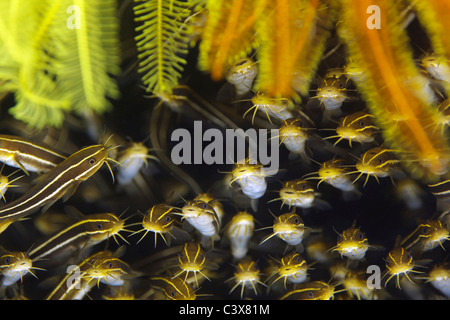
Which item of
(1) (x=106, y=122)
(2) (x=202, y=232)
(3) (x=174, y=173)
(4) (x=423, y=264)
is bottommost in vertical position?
(4) (x=423, y=264)

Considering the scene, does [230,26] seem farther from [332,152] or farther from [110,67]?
[332,152]

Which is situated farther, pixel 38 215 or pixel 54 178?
pixel 38 215
